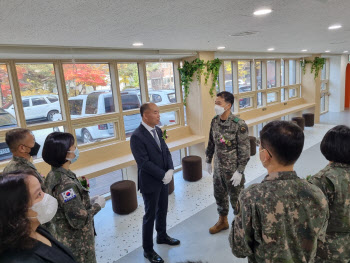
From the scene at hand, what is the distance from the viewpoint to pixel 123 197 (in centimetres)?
365

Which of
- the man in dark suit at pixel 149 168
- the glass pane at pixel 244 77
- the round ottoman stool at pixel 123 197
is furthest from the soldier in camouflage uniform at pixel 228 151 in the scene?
the glass pane at pixel 244 77

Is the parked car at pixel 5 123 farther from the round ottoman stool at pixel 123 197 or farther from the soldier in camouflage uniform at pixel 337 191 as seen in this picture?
the soldier in camouflage uniform at pixel 337 191

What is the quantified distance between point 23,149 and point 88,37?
1.39 m

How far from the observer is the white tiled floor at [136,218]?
292cm

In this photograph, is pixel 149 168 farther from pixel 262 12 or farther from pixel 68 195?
pixel 262 12

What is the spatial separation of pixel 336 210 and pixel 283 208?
Result: 0.58m

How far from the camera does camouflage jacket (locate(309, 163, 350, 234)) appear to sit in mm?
1410

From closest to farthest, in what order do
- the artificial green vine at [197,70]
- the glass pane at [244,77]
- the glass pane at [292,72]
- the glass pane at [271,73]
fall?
the artificial green vine at [197,70]
the glass pane at [244,77]
the glass pane at [271,73]
the glass pane at [292,72]

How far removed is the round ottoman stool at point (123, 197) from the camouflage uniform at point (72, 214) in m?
1.82

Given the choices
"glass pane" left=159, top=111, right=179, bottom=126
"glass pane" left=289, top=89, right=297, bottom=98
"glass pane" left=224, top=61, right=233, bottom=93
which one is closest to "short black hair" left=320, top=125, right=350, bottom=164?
"glass pane" left=159, top=111, right=179, bottom=126

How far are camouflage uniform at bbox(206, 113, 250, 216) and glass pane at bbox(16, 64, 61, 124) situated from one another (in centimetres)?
268

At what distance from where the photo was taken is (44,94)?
3811 millimetres

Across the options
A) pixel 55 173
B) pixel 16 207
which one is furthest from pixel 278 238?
pixel 55 173

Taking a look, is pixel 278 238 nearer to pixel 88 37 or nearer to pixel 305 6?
pixel 305 6
